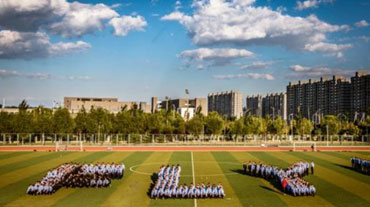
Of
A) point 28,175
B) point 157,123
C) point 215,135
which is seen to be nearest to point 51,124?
point 157,123

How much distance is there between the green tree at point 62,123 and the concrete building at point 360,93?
11424cm

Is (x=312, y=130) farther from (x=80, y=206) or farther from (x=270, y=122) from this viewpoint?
(x=80, y=206)

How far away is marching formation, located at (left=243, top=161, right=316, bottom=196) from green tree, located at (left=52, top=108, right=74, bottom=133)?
49359mm

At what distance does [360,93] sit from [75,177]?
147065mm

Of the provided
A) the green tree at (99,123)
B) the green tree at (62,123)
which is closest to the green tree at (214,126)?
the green tree at (99,123)

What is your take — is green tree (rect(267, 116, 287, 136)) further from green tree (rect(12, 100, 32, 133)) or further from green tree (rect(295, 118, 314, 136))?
green tree (rect(12, 100, 32, 133))

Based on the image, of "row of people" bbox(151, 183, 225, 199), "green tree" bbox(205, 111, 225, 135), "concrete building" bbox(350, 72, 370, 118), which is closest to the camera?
"row of people" bbox(151, 183, 225, 199)

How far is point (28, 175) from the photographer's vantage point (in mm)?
34438

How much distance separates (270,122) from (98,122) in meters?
49.2

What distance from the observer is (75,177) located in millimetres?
28891

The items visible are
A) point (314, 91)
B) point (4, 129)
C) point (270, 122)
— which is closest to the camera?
point (4, 129)

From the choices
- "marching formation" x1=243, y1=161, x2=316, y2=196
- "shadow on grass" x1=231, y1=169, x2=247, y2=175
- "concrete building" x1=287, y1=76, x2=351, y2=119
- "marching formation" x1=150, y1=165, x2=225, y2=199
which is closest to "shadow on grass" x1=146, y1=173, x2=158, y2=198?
"marching formation" x1=150, y1=165, x2=225, y2=199

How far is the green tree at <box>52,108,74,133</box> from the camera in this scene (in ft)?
250

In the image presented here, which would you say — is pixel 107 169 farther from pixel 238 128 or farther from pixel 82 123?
pixel 238 128
